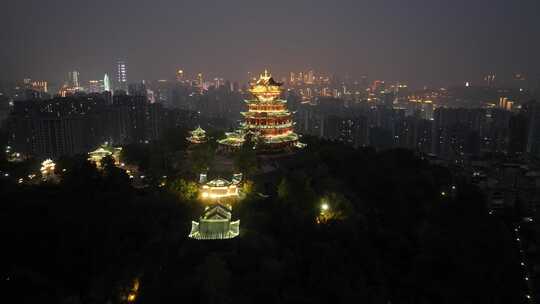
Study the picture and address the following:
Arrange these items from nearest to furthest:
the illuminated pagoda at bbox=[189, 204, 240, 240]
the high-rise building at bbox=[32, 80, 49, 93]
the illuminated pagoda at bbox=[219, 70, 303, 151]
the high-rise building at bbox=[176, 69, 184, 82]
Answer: the illuminated pagoda at bbox=[189, 204, 240, 240]
the illuminated pagoda at bbox=[219, 70, 303, 151]
the high-rise building at bbox=[32, 80, 49, 93]
the high-rise building at bbox=[176, 69, 184, 82]

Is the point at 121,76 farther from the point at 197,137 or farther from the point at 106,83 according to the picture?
the point at 197,137

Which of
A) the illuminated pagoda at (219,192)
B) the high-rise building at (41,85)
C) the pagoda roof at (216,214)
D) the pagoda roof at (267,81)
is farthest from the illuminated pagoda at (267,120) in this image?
the high-rise building at (41,85)

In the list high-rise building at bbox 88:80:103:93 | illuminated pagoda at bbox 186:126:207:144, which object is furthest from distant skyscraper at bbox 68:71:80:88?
illuminated pagoda at bbox 186:126:207:144

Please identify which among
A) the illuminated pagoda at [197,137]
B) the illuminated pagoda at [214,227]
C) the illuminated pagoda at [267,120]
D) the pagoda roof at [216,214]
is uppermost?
the illuminated pagoda at [267,120]

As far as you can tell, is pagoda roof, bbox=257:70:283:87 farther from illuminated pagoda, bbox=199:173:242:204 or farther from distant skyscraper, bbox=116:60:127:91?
distant skyscraper, bbox=116:60:127:91

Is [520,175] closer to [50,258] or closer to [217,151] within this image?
[217,151]

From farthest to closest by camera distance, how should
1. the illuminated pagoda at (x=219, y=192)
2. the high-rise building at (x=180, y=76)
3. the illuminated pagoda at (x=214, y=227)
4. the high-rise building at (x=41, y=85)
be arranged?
the high-rise building at (x=180, y=76) < the high-rise building at (x=41, y=85) < the illuminated pagoda at (x=219, y=192) < the illuminated pagoda at (x=214, y=227)

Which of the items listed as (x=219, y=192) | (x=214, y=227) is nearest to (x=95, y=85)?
(x=219, y=192)

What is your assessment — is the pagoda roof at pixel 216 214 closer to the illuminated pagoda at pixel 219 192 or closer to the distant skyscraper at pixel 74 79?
the illuminated pagoda at pixel 219 192

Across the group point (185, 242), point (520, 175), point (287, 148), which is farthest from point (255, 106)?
point (520, 175)

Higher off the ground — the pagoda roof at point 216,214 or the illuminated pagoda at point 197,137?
the illuminated pagoda at point 197,137
